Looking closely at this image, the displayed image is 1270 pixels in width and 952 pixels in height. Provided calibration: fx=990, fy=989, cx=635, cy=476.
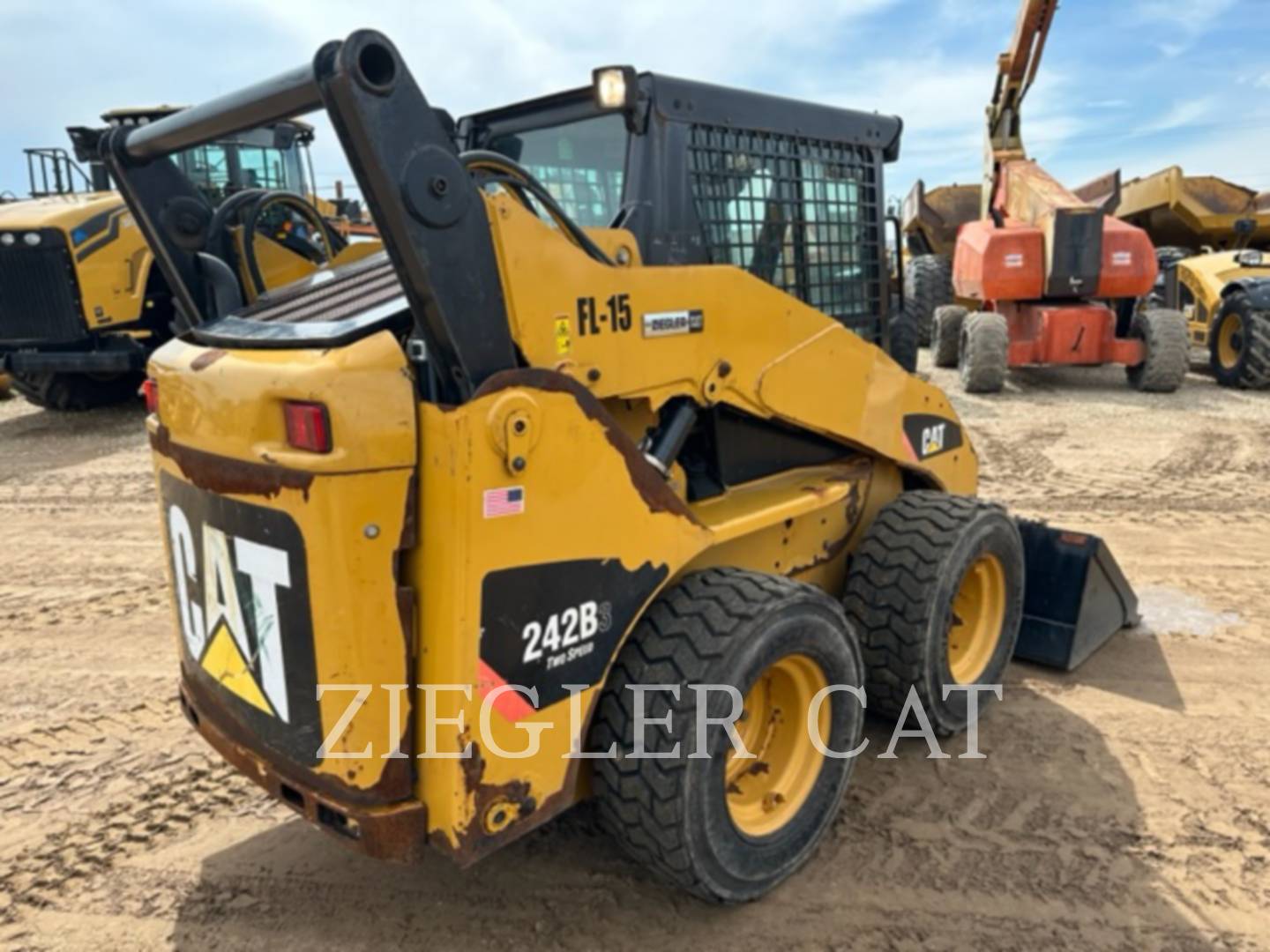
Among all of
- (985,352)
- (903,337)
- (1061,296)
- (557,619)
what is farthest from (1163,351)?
(557,619)

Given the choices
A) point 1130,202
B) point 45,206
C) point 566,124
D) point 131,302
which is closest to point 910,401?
point 566,124

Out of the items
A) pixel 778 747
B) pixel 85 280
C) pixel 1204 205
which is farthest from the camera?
pixel 1204 205

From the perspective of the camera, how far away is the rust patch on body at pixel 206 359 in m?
2.19

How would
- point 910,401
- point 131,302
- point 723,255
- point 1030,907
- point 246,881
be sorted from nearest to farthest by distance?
point 1030,907, point 246,881, point 723,255, point 910,401, point 131,302

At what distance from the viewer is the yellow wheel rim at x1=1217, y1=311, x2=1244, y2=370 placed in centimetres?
1072

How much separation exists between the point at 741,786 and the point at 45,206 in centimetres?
1004

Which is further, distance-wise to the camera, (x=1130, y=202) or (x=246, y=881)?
(x=1130, y=202)

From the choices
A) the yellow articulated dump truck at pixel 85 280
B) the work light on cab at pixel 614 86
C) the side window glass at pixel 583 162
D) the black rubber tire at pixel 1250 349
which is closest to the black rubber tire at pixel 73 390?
the yellow articulated dump truck at pixel 85 280

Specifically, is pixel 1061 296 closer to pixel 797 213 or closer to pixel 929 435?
pixel 929 435

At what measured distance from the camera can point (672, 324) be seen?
2557 millimetres

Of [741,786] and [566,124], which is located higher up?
[566,124]

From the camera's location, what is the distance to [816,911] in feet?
8.41

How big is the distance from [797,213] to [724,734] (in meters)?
1.81

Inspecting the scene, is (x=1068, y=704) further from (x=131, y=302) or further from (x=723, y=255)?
(x=131, y=302)
